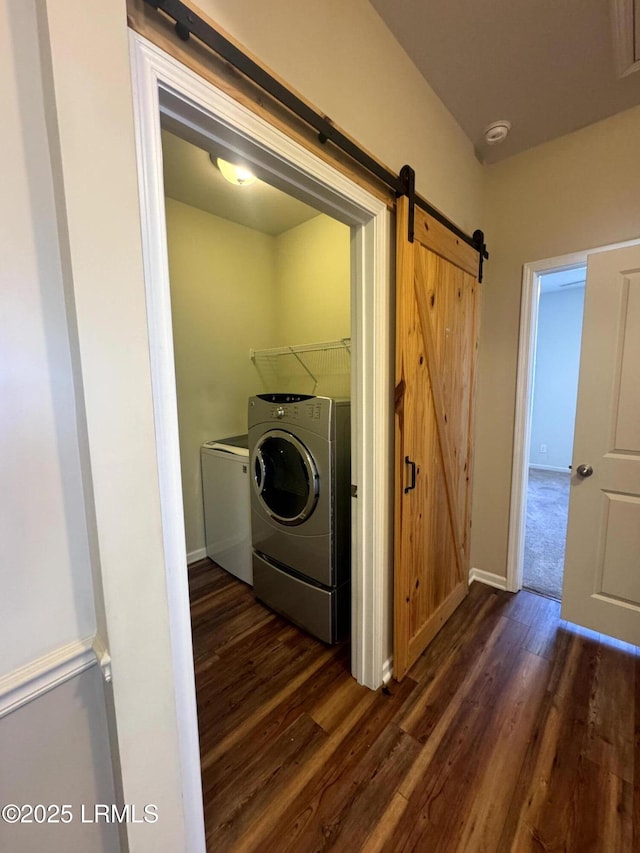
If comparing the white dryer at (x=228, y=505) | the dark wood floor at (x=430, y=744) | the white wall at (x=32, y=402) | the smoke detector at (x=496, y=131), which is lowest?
the dark wood floor at (x=430, y=744)

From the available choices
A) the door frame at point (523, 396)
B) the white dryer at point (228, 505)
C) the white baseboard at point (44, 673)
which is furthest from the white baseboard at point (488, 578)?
the white baseboard at point (44, 673)

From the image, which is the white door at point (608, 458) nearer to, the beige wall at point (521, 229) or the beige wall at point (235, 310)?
the beige wall at point (521, 229)

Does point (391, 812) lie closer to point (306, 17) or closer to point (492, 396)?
point (492, 396)

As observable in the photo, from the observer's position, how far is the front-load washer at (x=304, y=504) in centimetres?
173

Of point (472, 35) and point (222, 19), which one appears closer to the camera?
point (222, 19)

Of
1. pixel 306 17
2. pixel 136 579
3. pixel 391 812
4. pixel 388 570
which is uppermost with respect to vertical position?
pixel 306 17

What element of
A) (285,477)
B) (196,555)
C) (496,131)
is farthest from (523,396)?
(196,555)

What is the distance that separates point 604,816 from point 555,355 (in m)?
5.23

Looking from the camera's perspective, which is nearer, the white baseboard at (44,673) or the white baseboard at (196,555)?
the white baseboard at (44,673)

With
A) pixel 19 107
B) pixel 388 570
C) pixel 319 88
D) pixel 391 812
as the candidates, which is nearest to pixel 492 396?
pixel 388 570

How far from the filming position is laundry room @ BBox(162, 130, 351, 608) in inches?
98.0

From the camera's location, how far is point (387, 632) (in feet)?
5.36

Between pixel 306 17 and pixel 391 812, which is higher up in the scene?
pixel 306 17

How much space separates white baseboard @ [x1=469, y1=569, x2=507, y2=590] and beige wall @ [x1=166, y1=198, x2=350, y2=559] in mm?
1693
